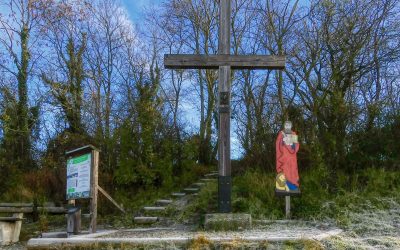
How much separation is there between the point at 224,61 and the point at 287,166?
99.0 inches

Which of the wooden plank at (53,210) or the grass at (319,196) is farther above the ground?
the grass at (319,196)

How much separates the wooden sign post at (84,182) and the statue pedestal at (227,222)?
2059 millimetres

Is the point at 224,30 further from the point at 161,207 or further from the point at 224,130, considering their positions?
the point at 161,207

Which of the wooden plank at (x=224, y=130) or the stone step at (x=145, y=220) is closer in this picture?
the wooden plank at (x=224, y=130)

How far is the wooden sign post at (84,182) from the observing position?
26.3 feet

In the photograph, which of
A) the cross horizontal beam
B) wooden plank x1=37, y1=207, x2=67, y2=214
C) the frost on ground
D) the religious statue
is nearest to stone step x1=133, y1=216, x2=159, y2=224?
wooden plank x1=37, y1=207, x2=67, y2=214

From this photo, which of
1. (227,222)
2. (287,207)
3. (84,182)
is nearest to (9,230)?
(84,182)

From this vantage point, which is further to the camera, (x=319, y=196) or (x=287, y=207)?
(x=319, y=196)

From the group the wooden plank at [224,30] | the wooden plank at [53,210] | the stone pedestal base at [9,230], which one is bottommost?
the stone pedestal base at [9,230]

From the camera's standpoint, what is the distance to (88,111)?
15.5 metres

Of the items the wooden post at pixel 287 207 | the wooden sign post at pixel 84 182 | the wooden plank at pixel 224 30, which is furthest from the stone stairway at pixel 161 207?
the wooden plank at pixel 224 30

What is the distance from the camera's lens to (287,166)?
363 inches

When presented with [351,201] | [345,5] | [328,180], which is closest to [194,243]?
[351,201]

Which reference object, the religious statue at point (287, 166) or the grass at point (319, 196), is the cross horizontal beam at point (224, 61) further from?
the grass at point (319, 196)
